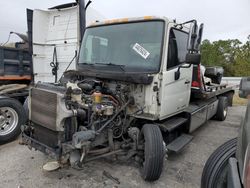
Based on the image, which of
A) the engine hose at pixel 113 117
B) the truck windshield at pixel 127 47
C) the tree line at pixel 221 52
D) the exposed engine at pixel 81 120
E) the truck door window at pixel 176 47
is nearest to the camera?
the exposed engine at pixel 81 120

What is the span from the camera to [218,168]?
2.24 meters

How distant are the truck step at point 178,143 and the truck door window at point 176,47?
127 cm

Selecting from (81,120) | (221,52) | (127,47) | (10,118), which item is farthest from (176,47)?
(221,52)

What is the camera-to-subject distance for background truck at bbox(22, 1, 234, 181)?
2922 mm

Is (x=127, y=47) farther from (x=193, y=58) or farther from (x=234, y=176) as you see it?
(x=234, y=176)

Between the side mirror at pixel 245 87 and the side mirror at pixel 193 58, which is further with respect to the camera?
the side mirror at pixel 193 58

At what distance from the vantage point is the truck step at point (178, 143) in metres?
3.48

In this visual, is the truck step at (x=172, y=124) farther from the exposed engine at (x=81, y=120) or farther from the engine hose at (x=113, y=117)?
the engine hose at (x=113, y=117)

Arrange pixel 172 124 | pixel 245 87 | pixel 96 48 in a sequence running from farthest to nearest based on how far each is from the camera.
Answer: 1. pixel 96 48
2. pixel 172 124
3. pixel 245 87

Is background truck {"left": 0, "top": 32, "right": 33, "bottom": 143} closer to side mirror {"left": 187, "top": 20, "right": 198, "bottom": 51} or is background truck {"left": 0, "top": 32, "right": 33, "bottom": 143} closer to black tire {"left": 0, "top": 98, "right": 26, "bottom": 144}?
black tire {"left": 0, "top": 98, "right": 26, "bottom": 144}

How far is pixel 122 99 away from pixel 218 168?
1.68 m

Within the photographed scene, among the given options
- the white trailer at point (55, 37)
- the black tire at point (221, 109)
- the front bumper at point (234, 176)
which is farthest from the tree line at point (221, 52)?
the front bumper at point (234, 176)

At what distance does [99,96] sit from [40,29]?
3.98 m

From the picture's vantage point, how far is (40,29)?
19.7ft
